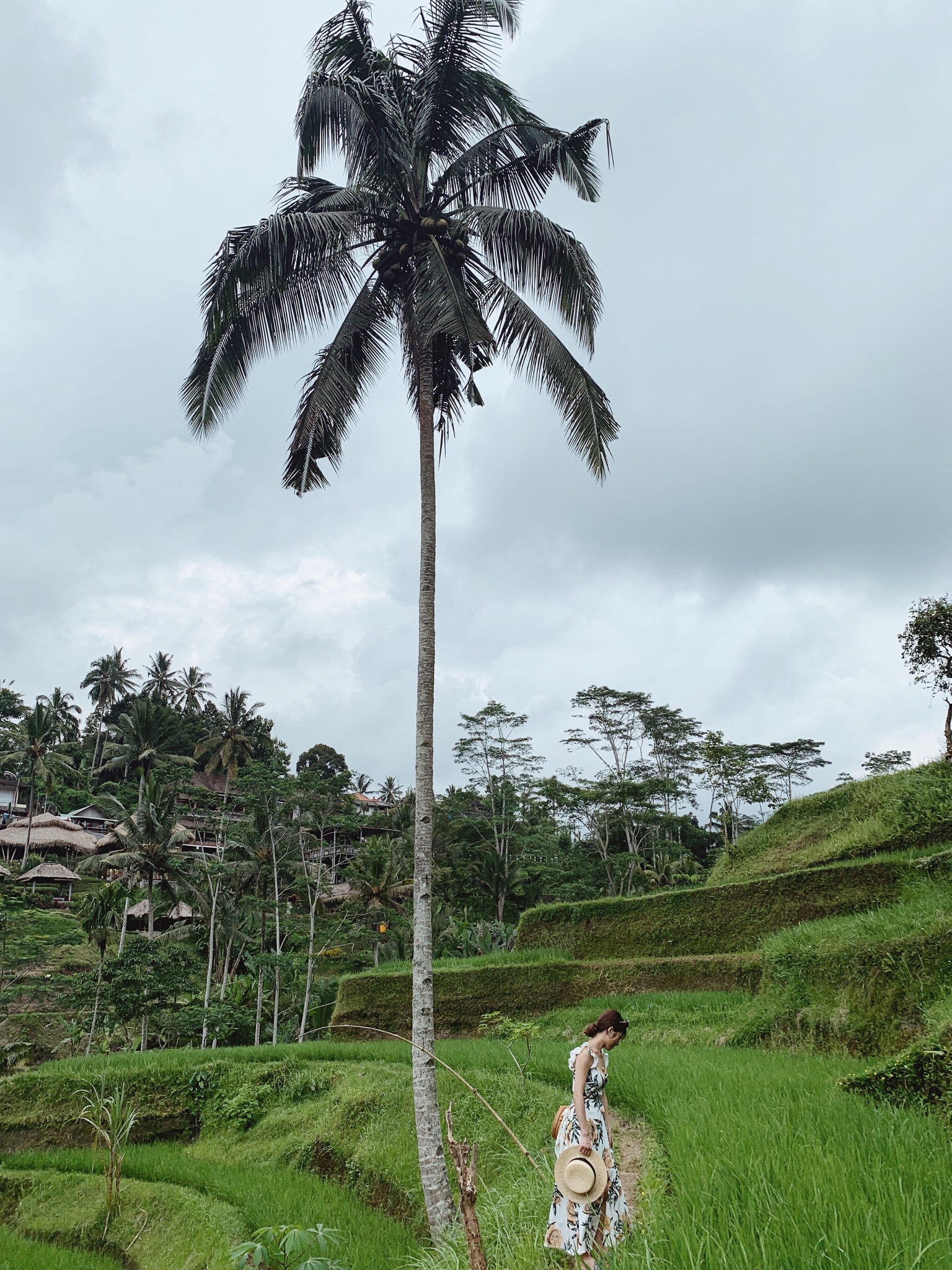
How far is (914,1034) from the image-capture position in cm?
713

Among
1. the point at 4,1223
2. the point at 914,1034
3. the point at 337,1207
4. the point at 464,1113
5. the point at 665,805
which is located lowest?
the point at 4,1223

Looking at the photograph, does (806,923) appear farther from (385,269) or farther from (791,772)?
(791,772)

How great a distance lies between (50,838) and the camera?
43.8m

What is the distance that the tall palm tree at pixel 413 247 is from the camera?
27.3 feet

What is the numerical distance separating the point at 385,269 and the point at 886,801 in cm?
1315

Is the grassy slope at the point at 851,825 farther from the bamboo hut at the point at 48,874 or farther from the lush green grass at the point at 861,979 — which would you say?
the bamboo hut at the point at 48,874

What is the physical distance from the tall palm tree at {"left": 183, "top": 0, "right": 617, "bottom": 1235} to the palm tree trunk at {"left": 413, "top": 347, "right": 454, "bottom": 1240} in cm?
4

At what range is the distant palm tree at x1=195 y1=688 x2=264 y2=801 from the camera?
49.0 meters

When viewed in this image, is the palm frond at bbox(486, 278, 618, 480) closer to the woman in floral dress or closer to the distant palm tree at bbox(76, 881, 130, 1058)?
the woman in floral dress

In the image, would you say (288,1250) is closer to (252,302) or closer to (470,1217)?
(470,1217)

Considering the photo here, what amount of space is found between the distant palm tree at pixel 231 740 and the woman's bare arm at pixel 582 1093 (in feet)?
151

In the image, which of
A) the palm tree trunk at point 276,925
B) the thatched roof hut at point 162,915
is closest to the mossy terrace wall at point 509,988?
the palm tree trunk at point 276,925

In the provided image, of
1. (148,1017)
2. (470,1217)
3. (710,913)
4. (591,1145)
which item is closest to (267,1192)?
(591,1145)

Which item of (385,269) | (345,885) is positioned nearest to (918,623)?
(385,269)
